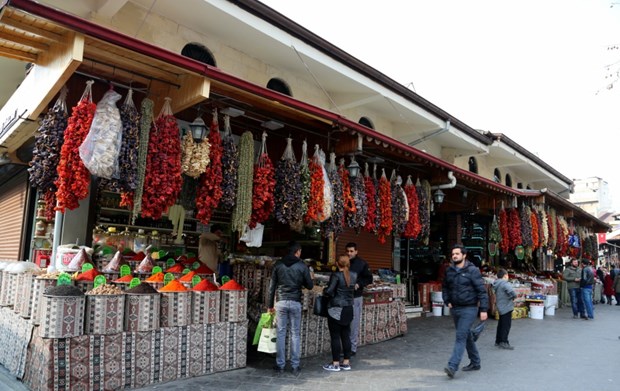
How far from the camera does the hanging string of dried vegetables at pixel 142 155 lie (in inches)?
214

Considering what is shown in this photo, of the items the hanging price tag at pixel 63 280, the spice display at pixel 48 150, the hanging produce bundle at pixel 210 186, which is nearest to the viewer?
the spice display at pixel 48 150

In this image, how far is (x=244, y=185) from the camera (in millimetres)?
6527

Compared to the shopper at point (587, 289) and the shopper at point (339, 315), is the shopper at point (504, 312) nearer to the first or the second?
the shopper at point (339, 315)

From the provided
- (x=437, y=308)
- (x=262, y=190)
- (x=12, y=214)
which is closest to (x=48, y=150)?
(x=262, y=190)

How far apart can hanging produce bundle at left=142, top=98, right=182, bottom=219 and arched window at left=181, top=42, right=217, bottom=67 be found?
3337 mm

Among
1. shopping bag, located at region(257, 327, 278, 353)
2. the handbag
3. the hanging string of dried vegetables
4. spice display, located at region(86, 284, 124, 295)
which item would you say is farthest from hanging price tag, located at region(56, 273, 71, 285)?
the handbag

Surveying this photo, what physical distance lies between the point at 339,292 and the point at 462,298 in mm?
1780

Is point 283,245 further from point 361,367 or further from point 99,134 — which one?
point 99,134

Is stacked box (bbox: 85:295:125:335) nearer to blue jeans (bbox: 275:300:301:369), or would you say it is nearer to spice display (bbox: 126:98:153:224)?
spice display (bbox: 126:98:153:224)

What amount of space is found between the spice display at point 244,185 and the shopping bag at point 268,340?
1.60 metres

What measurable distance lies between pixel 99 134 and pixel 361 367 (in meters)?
5.01

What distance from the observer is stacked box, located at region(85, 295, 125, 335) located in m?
5.21

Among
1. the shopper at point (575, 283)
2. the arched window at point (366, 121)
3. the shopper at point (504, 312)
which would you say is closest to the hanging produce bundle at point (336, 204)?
the shopper at point (504, 312)

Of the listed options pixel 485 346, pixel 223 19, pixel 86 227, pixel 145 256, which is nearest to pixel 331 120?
pixel 223 19
